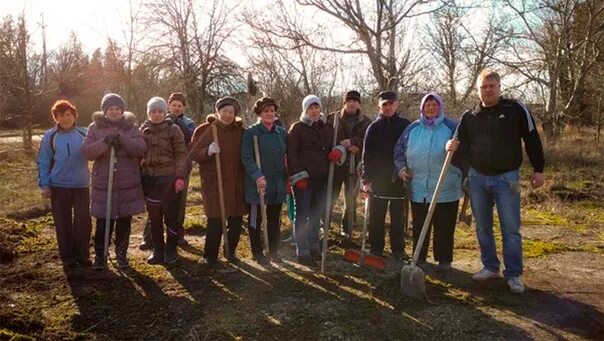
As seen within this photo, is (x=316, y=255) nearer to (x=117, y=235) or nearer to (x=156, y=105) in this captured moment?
(x=117, y=235)

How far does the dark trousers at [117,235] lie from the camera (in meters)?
5.14

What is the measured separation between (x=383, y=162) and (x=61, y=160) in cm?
339

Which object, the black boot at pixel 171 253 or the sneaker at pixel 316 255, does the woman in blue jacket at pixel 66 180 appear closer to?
the black boot at pixel 171 253

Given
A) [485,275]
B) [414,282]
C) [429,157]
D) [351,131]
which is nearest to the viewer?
[414,282]

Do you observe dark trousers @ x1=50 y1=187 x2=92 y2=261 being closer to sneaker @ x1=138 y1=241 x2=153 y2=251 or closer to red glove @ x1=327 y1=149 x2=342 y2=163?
sneaker @ x1=138 y1=241 x2=153 y2=251

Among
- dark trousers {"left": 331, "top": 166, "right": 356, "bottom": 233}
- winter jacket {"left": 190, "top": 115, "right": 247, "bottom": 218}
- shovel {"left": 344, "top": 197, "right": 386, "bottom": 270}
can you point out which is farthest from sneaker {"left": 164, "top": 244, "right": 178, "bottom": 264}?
dark trousers {"left": 331, "top": 166, "right": 356, "bottom": 233}

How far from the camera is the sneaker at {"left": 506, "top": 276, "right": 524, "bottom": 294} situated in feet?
14.7

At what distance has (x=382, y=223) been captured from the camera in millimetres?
5535

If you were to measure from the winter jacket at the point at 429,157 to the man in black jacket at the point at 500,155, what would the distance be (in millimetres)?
209

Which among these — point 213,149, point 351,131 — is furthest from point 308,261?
point 351,131

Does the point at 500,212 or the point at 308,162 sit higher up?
the point at 308,162

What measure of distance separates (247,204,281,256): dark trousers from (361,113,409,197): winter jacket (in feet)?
3.49

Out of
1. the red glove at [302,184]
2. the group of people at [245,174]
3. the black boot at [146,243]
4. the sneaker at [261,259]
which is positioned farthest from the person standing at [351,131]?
the black boot at [146,243]

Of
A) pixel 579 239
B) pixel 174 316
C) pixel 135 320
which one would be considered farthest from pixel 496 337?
pixel 579 239
